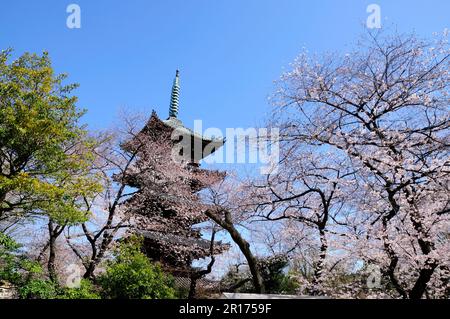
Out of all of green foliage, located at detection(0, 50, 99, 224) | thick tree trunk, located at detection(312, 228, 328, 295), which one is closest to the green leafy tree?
green foliage, located at detection(0, 50, 99, 224)

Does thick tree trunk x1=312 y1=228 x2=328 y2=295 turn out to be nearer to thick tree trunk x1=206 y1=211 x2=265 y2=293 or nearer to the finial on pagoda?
thick tree trunk x1=206 y1=211 x2=265 y2=293

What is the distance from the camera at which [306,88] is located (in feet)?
25.0

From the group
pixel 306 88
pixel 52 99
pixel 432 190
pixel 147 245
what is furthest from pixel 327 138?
pixel 147 245

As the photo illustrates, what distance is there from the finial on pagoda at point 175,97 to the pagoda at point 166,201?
6418 millimetres

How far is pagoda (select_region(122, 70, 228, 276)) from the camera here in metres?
15.1

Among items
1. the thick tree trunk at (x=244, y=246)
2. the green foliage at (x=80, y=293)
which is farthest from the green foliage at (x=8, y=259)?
the thick tree trunk at (x=244, y=246)

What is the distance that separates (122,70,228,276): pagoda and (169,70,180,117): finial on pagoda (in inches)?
253

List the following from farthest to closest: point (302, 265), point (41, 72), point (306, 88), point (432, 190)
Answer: point (302, 265)
point (41, 72)
point (306, 88)
point (432, 190)

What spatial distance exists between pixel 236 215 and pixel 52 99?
608 centimetres

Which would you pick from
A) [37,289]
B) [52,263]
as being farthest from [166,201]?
[37,289]

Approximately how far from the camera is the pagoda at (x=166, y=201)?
15109 mm

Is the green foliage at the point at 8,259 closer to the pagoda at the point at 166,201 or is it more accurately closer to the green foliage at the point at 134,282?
the green foliage at the point at 134,282

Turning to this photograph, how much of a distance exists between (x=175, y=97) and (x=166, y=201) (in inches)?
435
